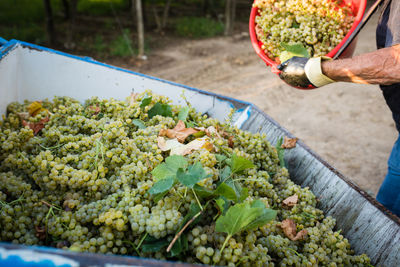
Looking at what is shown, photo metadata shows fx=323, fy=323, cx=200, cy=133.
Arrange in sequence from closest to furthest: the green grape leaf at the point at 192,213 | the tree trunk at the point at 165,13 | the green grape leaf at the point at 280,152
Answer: the green grape leaf at the point at 192,213 < the green grape leaf at the point at 280,152 < the tree trunk at the point at 165,13

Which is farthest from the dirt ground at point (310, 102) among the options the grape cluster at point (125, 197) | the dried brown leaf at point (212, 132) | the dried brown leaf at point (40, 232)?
the dried brown leaf at point (40, 232)

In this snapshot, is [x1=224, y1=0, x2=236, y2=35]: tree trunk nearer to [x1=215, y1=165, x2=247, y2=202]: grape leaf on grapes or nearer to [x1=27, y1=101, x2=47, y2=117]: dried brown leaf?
[x1=27, y1=101, x2=47, y2=117]: dried brown leaf

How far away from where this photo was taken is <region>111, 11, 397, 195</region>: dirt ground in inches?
153

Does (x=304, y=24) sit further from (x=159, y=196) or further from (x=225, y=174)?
(x=159, y=196)

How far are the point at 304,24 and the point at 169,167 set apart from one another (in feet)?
4.58

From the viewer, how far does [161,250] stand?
3.62 feet

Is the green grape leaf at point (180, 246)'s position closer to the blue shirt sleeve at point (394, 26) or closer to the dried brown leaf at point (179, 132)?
the dried brown leaf at point (179, 132)

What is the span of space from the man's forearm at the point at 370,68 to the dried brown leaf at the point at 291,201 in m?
0.70

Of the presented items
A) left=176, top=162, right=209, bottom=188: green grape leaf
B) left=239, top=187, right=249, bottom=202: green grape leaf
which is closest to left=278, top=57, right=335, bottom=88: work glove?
left=239, top=187, right=249, bottom=202: green grape leaf

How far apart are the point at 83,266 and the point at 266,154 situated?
49.7 inches

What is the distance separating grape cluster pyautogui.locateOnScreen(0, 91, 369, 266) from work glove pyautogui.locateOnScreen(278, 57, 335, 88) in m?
0.44

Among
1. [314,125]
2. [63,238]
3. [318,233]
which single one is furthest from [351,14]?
[314,125]

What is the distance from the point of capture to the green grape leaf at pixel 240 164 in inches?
55.7

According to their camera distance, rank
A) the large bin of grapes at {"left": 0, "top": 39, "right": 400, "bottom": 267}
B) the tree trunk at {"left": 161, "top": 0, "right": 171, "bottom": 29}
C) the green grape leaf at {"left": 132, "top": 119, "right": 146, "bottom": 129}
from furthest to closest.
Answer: the tree trunk at {"left": 161, "top": 0, "right": 171, "bottom": 29} < the green grape leaf at {"left": 132, "top": 119, "right": 146, "bottom": 129} < the large bin of grapes at {"left": 0, "top": 39, "right": 400, "bottom": 267}
